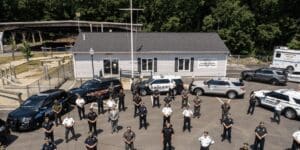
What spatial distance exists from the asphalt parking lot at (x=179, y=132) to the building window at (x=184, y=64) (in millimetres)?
10162

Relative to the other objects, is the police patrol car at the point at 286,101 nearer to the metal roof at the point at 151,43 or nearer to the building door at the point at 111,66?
the metal roof at the point at 151,43

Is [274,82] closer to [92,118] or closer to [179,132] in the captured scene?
[179,132]

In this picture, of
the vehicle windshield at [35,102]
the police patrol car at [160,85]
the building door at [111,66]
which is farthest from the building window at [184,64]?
the vehicle windshield at [35,102]

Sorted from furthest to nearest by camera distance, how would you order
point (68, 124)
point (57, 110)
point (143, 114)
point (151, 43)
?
point (151, 43), point (57, 110), point (143, 114), point (68, 124)

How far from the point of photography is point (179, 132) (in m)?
17.2

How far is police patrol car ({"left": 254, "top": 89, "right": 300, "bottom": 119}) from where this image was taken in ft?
64.4

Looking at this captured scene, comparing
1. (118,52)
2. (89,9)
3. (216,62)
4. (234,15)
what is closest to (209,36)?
(216,62)

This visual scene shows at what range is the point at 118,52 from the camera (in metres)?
30.5

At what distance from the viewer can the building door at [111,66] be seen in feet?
101

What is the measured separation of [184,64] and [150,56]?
3838mm

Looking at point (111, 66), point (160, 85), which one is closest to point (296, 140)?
point (160, 85)

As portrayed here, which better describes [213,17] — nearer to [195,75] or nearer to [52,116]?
[195,75]

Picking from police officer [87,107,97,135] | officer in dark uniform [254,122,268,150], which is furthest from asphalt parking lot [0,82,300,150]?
officer in dark uniform [254,122,268,150]

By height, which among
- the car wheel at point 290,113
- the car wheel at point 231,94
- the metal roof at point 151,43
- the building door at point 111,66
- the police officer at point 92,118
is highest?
the metal roof at point 151,43
